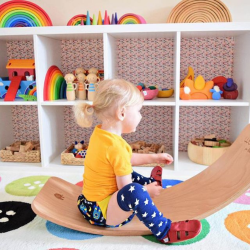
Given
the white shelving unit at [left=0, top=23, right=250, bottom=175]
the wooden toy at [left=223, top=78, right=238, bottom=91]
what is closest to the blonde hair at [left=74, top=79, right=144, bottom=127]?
the white shelving unit at [left=0, top=23, right=250, bottom=175]

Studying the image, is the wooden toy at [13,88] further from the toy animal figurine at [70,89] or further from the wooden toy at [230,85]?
the wooden toy at [230,85]

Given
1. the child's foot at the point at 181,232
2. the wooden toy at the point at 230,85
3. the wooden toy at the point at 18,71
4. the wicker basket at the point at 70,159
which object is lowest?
the child's foot at the point at 181,232

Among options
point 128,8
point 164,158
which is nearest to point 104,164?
point 164,158

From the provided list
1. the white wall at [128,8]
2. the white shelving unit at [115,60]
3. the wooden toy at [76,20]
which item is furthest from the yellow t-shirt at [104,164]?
the white wall at [128,8]

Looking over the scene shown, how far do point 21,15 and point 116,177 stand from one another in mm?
1118

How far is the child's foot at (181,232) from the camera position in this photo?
3.18 ft

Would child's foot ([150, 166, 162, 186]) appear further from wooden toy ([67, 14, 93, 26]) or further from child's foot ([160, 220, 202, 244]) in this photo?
wooden toy ([67, 14, 93, 26])

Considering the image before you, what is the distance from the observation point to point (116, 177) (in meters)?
1.00

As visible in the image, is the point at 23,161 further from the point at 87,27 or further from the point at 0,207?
the point at 87,27

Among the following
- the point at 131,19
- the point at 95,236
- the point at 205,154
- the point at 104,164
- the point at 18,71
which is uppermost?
the point at 131,19

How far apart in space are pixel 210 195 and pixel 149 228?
0.29 metres

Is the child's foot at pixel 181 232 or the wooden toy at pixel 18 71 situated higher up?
the wooden toy at pixel 18 71

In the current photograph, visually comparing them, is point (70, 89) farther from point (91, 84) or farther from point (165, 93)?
point (165, 93)

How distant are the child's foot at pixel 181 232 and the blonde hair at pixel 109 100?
0.39m
